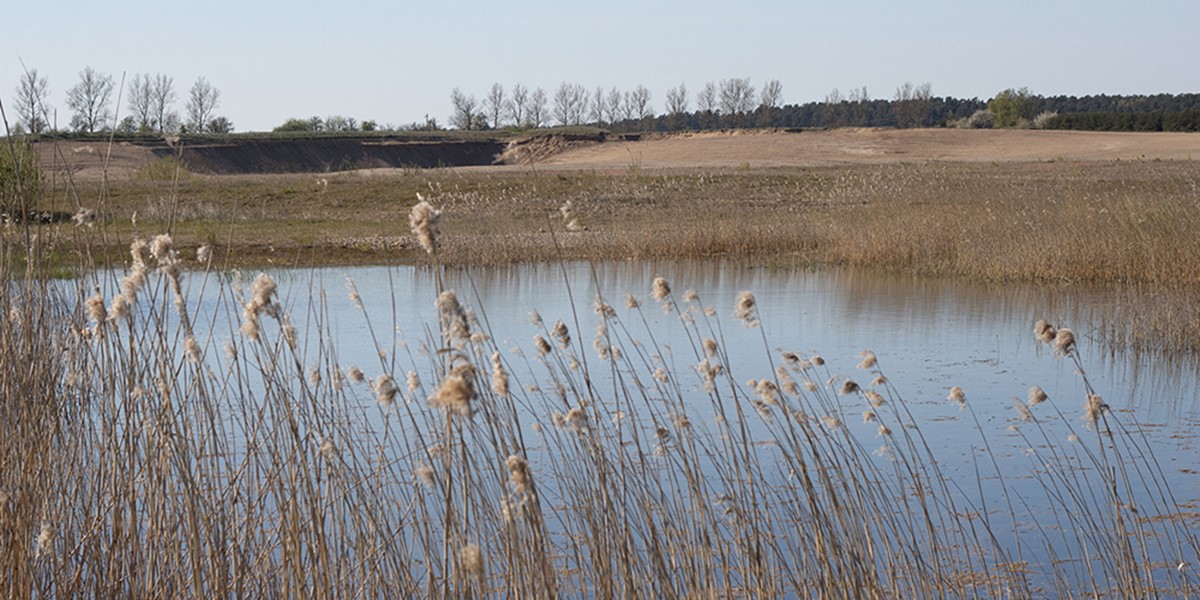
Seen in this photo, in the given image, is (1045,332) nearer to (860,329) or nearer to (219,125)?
(860,329)

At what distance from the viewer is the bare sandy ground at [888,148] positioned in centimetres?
4784

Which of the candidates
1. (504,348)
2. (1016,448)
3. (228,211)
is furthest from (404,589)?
(228,211)

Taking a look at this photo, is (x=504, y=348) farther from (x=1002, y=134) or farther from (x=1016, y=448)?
(x=1002, y=134)

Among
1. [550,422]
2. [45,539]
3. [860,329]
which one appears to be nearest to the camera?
[45,539]

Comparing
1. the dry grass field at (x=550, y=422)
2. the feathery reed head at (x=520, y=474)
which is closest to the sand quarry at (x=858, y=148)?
the dry grass field at (x=550, y=422)

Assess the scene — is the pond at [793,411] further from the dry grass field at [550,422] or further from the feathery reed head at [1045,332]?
the feathery reed head at [1045,332]

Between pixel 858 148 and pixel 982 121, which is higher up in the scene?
pixel 982 121

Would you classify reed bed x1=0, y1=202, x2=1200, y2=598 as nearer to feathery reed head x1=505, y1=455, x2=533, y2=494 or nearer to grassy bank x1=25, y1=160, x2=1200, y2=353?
feathery reed head x1=505, y1=455, x2=533, y2=494

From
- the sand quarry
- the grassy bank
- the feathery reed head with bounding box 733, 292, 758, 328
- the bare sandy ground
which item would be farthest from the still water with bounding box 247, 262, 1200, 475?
the bare sandy ground

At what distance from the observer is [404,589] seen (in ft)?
11.7

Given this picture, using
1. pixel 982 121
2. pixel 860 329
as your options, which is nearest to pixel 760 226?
pixel 860 329

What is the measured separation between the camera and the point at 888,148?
180 feet

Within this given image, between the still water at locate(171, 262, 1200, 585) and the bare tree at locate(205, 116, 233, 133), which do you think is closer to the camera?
the still water at locate(171, 262, 1200, 585)

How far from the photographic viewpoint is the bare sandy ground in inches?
1884
